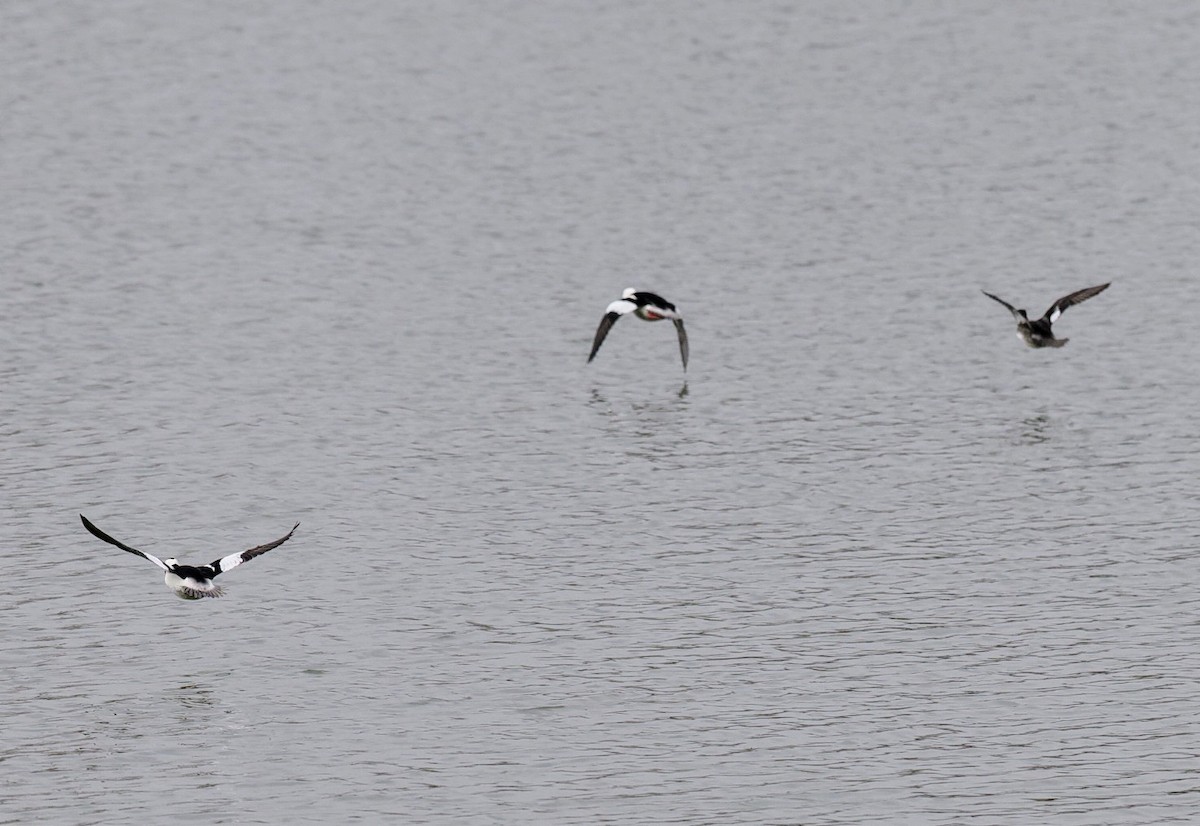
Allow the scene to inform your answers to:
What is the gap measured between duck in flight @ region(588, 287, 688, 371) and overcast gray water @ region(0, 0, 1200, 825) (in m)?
0.76

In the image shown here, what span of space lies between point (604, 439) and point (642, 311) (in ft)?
14.5

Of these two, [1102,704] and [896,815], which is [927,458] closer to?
[1102,704]

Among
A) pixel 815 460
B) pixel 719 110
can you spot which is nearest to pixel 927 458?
pixel 815 460

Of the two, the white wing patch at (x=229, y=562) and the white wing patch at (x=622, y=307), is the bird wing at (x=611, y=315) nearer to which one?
the white wing patch at (x=622, y=307)

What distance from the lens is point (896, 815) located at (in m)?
21.5

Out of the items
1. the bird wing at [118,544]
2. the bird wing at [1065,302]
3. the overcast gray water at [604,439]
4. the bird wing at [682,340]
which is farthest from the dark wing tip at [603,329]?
the bird wing at [118,544]

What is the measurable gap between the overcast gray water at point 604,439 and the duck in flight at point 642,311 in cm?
76

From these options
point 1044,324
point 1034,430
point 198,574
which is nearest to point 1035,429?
point 1034,430

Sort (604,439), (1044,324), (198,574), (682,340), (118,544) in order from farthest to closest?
(682,340) < (1044,324) < (604,439) < (198,574) < (118,544)

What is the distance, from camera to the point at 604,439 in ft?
117

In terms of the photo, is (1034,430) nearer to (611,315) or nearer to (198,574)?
(611,315)

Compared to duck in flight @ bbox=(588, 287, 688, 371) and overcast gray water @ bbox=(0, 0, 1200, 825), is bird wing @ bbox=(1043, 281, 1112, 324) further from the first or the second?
duck in flight @ bbox=(588, 287, 688, 371)

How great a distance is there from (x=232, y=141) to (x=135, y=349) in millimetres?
20572

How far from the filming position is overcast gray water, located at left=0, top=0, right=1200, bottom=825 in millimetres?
23391
